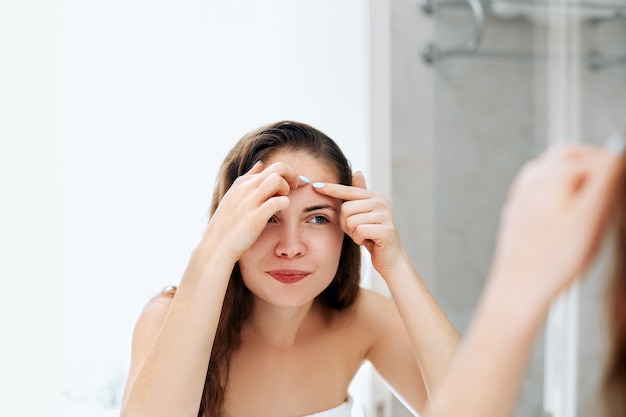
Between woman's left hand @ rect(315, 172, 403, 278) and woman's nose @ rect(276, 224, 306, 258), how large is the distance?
0.08m

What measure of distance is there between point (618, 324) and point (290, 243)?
68cm

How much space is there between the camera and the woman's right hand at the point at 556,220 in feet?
1.43

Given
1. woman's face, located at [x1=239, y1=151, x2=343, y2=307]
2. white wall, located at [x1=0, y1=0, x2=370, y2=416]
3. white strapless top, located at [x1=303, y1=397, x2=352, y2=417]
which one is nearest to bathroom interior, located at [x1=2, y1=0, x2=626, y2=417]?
white wall, located at [x1=0, y1=0, x2=370, y2=416]

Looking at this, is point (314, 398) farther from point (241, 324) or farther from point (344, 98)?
point (344, 98)

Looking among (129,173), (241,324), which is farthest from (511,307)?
(129,173)

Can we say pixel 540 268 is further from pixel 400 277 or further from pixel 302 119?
pixel 302 119

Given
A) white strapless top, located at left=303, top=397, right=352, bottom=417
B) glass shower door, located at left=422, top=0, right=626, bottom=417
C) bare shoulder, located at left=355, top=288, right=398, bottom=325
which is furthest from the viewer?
glass shower door, located at left=422, top=0, right=626, bottom=417

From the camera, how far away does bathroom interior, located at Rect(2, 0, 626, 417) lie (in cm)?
158

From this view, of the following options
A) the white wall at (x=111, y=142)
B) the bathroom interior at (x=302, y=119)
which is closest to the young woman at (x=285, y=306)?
the bathroom interior at (x=302, y=119)

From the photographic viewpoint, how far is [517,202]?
0.46m

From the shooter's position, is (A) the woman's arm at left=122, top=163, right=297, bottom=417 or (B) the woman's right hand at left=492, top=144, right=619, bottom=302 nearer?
(B) the woman's right hand at left=492, top=144, right=619, bottom=302

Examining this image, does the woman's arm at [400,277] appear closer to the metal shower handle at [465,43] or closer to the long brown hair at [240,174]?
the long brown hair at [240,174]

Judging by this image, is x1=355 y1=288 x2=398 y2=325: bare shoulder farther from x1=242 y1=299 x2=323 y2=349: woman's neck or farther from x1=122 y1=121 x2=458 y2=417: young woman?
x1=242 y1=299 x2=323 y2=349: woman's neck

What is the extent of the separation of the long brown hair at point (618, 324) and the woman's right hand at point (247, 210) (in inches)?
23.4
